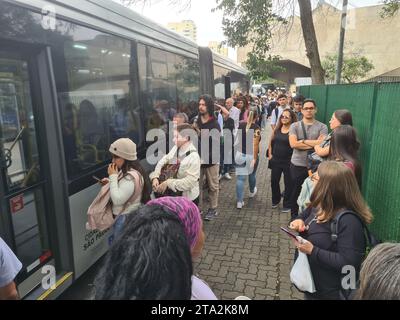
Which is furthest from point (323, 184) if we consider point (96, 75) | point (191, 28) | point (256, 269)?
point (191, 28)

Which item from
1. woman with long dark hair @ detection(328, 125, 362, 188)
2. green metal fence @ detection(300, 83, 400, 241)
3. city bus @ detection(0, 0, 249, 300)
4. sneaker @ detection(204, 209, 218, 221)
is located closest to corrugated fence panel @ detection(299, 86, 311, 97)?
green metal fence @ detection(300, 83, 400, 241)

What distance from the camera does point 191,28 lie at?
2325cm

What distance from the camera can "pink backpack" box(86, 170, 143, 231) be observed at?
11.2 ft

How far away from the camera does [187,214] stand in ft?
5.23

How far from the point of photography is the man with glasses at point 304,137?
16.3ft

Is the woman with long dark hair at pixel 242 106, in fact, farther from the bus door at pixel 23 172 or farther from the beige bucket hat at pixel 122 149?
the bus door at pixel 23 172

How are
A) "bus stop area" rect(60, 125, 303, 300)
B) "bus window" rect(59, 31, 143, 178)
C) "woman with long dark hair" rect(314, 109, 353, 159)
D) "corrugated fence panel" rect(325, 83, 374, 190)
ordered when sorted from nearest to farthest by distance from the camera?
1. "bus window" rect(59, 31, 143, 178)
2. "bus stop area" rect(60, 125, 303, 300)
3. "woman with long dark hair" rect(314, 109, 353, 159)
4. "corrugated fence panel" rect(325, 83, 374, 190)

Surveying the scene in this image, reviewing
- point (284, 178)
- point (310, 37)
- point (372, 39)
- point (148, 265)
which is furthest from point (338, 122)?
point (372, 39)

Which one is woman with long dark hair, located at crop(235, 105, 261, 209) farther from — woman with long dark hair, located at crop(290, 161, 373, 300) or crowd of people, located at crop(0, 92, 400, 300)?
woman with long dark hair, located at crop(290, 161, 373, 300)

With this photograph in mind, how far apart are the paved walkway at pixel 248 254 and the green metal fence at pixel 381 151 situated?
1234 millimetres

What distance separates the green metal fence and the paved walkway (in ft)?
4.05

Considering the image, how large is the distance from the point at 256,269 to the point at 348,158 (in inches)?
71.6

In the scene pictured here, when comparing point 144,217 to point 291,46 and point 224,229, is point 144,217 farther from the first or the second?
point 291,46

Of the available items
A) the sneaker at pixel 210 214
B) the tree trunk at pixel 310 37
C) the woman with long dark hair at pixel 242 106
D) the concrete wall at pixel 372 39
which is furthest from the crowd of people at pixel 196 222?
the concrete wall at pixel 372 39
